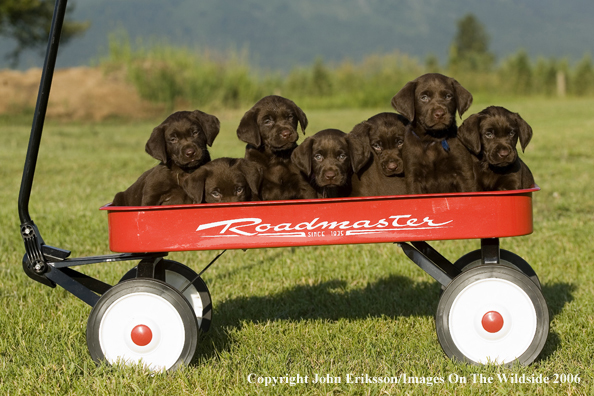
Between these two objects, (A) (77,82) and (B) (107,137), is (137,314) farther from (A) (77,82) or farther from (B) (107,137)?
(A) (77,82)

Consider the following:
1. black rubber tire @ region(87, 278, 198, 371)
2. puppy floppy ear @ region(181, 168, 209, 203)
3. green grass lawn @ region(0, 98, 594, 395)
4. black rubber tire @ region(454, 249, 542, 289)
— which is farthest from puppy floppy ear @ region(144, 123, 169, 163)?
black rubber tire @ region(454, 249, 542, 289)

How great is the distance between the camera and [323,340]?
3836 millimetres

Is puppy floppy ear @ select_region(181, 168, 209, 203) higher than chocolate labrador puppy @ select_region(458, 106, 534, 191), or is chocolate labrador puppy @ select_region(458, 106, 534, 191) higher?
chocolate labrador puppy @ select_region(458, 106, 534, 191)

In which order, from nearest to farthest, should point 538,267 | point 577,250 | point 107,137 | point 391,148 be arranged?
point 391,148
point 538,267
point 577,250
point 107,137

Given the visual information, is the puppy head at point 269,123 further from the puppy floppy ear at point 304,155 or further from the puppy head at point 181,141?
the puppy head at point 181,141

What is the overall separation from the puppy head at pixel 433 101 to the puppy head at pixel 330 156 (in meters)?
0.34

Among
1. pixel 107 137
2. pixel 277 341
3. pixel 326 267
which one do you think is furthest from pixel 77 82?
pixel 277 341

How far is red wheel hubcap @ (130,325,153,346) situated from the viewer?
3.23 m

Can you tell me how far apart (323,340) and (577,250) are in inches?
116

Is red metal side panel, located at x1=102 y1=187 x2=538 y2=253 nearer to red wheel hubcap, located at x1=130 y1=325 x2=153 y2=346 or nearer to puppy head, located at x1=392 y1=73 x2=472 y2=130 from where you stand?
red wheel hubcap, located at x1=130 y1=325 x2=153 y2=346

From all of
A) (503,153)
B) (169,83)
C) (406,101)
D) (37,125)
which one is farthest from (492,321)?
(169,83)

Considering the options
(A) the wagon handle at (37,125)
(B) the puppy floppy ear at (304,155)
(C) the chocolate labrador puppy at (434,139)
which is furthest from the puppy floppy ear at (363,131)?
(A) the wagon handle at (37,125)

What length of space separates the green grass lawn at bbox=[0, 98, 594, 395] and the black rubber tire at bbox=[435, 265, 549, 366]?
0.29 ft

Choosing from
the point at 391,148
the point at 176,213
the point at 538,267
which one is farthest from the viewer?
the point at 538,267
